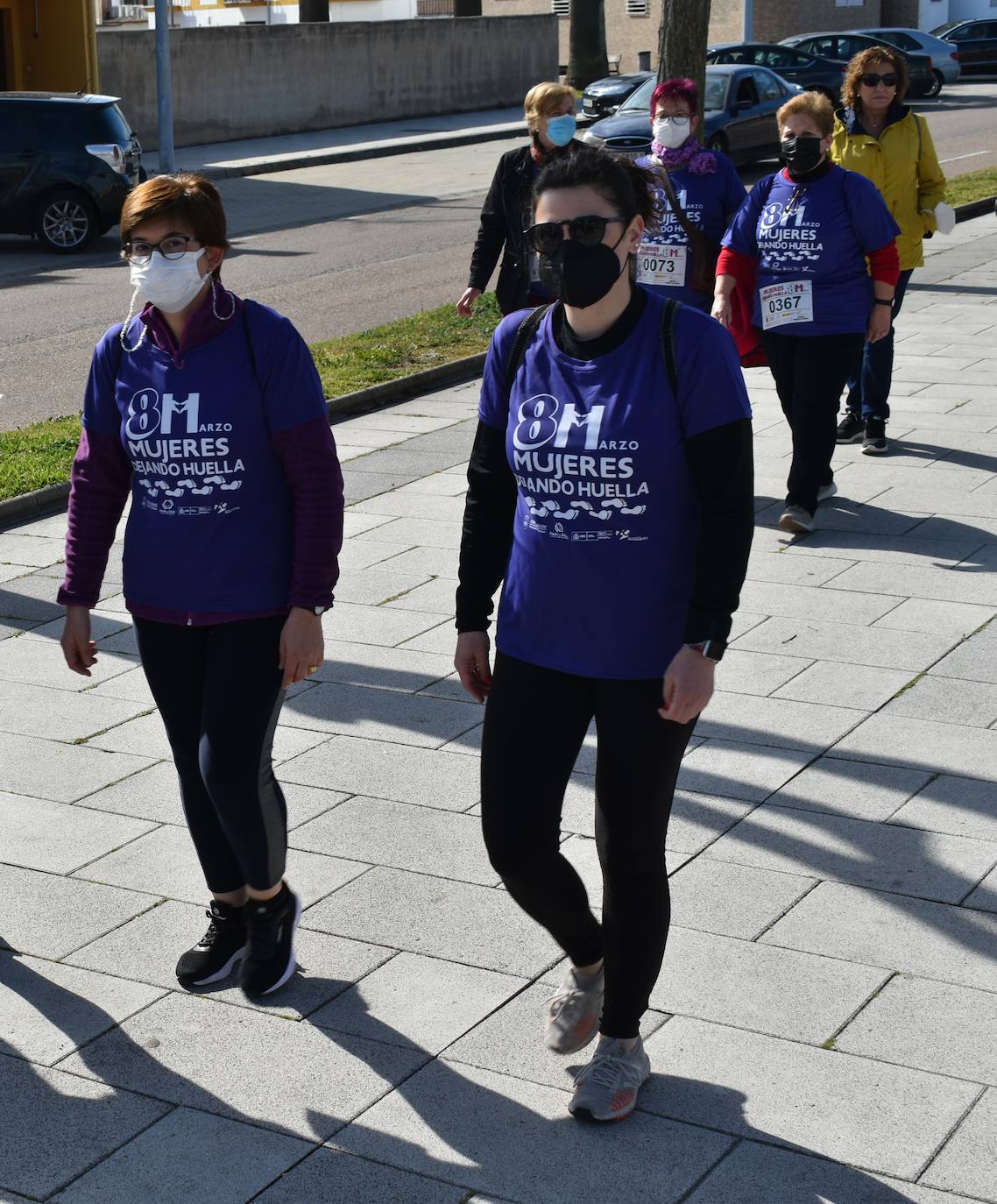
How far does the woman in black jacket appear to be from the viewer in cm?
751

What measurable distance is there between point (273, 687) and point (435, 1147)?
3.53ft

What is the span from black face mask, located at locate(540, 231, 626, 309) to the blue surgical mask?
4.52 meters

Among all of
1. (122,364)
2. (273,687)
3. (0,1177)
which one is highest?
(122,364)

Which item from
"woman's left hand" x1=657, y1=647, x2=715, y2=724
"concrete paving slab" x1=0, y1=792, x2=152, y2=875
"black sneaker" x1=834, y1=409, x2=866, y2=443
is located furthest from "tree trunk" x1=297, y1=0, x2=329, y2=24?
"woman's left hand" x1=657, y1=647, x2=715, y2=724

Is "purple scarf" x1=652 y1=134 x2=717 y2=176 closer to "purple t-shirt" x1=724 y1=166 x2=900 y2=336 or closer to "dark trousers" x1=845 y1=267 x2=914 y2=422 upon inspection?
"purple t-shirt" x1=724 y1=166 x2=900 y2=336

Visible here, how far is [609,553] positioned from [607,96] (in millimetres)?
26744

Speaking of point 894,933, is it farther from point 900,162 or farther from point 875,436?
point 900,162

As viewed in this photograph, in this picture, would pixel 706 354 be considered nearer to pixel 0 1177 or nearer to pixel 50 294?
pixel 0 1177

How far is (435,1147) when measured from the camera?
3.30 meters

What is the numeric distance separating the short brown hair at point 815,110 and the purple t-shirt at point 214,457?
4.03 meters

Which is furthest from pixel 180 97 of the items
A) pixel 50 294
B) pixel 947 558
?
pixel 947 558

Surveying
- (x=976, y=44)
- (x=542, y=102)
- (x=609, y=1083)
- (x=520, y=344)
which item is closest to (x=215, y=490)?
(x=520, y=344)

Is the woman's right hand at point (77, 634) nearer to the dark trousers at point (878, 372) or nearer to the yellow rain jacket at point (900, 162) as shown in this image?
the dark trousers at point (878, 372)

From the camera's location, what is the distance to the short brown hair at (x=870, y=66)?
8.31 meters
